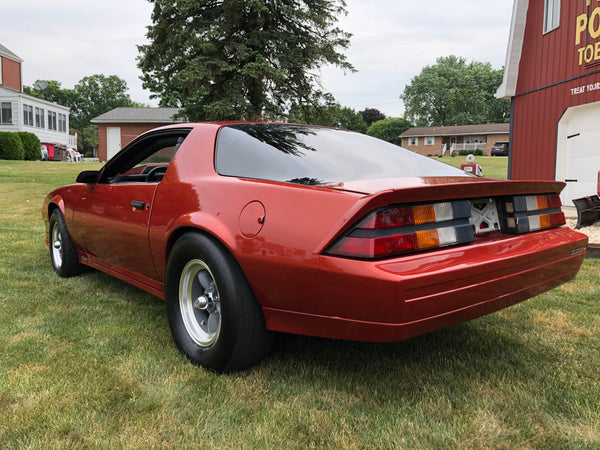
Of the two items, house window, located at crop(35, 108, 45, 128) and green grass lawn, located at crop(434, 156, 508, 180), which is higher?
house window, located at crop(35, 108, 45, 128)

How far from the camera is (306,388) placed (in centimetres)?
223

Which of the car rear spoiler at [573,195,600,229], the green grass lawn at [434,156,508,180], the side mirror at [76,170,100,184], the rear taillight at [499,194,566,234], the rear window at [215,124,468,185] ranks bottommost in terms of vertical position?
the car rear spoiler at [573,195,600,229]

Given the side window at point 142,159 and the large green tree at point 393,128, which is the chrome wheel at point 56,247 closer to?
the side window at point 142,159

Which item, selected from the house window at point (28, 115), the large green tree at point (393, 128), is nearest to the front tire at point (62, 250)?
the house window at point (28, 115)

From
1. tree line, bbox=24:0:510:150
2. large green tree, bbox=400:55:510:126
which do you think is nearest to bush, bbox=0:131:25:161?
tree line, bbox=24:0:510:150

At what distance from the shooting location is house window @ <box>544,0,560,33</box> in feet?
33.4

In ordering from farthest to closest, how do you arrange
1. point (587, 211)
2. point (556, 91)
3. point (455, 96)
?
point (455, 96), point (556, 91), point (587, 211)

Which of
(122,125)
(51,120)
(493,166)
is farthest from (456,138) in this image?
(51,120)

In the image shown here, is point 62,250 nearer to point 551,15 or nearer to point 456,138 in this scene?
point 551,15

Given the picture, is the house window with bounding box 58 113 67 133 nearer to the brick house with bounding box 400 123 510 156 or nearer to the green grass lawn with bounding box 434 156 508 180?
the green grass lawn with bounding box 434 156 508 180

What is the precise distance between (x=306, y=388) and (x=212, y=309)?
0.64m

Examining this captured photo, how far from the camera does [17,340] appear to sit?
277 centimetres

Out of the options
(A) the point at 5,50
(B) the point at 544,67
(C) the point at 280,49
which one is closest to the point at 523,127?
(B) the point at 544,67

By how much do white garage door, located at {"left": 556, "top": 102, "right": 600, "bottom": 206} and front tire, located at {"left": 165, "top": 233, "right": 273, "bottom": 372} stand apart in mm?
9238
